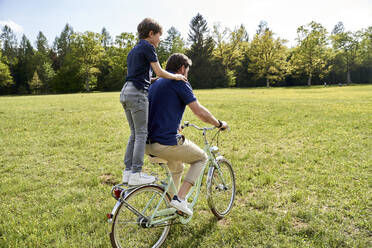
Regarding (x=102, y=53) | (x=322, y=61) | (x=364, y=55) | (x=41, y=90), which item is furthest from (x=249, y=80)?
(x=41, y=90)

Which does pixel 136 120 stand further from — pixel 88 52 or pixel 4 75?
pixel 4 75

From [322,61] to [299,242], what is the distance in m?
59.7

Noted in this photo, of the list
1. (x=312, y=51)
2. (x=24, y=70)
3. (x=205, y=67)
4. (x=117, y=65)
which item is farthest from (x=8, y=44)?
(x=312, y=51)

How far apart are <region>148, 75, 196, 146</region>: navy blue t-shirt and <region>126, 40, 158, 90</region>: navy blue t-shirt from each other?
43 cm

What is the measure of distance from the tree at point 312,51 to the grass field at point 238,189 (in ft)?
166

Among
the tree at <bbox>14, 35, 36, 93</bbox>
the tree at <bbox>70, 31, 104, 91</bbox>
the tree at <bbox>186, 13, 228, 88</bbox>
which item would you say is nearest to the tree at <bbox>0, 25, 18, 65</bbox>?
the tree at <bbox>14, 35, 36, 93</bbox>

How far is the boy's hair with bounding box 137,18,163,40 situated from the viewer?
3309 millimetres

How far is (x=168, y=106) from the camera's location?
2.91 m

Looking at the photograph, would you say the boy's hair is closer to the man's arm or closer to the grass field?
the man's arm

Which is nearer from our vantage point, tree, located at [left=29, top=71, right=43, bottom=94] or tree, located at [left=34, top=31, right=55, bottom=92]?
tree, located at [left=29, top=71, right=43, bottom=94]

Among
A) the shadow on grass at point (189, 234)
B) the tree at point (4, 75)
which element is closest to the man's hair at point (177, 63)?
the shadow on grass at point (189, 234)

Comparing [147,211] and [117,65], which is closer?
[147,211]

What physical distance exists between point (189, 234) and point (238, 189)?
1806 millimetres

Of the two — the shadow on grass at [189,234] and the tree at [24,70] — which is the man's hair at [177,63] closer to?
the shadow on grass at [189,234]
